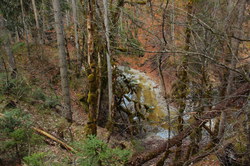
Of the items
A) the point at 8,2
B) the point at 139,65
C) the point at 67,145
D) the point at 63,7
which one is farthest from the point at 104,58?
the point at 139,65

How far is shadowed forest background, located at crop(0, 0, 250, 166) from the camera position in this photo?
12.3 feet

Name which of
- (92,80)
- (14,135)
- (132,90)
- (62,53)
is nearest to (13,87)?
(62,53)

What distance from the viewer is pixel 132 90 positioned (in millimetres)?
10539

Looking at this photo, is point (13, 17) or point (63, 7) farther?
point (63, 7)

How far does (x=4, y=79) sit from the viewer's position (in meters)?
8.03

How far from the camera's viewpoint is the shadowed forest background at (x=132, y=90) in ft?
12.3

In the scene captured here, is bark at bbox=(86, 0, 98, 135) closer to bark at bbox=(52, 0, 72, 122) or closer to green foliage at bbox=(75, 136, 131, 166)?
green foliage at bbox=(75, 136, 131, 166)

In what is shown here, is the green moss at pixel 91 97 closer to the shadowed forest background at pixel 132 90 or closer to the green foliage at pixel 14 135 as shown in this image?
the shadowed forest background at pixel 132 90

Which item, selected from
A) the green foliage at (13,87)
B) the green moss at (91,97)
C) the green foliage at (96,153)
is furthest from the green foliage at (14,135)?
the green foliage at (13,87)

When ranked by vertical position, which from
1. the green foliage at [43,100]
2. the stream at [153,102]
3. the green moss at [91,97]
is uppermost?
the green moss at [91,97]

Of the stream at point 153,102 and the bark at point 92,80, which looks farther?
the stream at point 153,102

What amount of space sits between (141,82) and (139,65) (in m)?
4.28

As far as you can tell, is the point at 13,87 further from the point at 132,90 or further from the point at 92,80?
the point at 132,90

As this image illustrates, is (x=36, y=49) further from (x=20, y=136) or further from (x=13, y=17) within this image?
(x=20, y=136)
